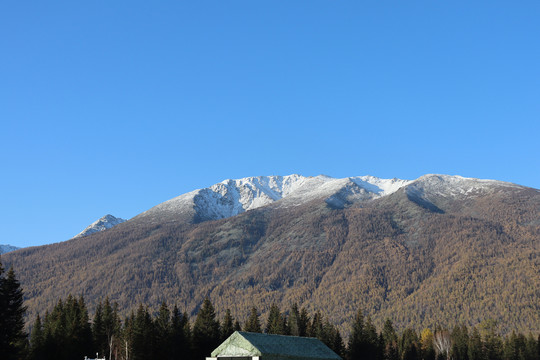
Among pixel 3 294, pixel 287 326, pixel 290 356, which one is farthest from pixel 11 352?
pixel 287 326

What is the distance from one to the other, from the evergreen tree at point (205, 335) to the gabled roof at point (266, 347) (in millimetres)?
22619

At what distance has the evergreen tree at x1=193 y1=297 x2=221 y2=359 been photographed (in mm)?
120688

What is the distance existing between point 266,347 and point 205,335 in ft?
93.0

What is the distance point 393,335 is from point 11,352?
433ft

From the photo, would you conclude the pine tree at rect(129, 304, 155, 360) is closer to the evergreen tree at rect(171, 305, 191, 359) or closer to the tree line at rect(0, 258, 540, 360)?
the tree line at rect(0, 258, 540, 360)

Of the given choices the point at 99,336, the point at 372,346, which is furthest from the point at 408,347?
the point at 99,336

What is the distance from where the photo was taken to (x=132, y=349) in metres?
108

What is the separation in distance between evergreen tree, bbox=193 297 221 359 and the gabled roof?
22619 mm

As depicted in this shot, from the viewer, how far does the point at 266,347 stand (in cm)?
9750

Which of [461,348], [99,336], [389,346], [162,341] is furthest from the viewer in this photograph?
[461,348]

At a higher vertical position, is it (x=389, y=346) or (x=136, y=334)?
(x=136, y=334)

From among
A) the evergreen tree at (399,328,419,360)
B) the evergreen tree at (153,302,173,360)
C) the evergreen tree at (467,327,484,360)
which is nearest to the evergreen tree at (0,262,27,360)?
the evergreen tree at (153,302,173,360)

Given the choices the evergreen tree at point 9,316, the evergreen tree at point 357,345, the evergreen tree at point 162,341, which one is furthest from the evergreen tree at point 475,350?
the evergreen tree at point 9,316

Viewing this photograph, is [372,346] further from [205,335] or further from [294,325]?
[205,335]
